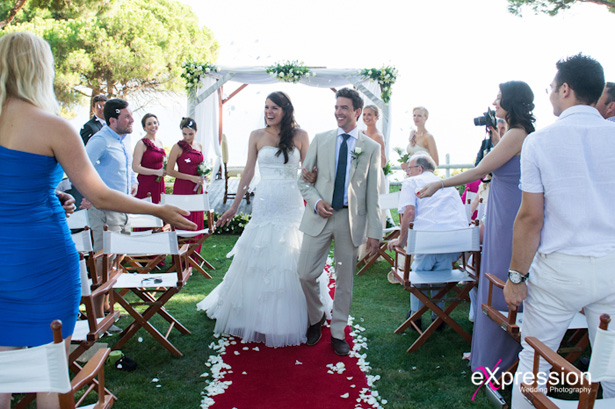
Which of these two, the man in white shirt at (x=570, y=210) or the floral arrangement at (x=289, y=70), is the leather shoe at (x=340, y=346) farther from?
the floral arrangement at (x=289, y=70)

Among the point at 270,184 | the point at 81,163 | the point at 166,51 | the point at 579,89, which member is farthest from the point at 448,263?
the point at 166,51

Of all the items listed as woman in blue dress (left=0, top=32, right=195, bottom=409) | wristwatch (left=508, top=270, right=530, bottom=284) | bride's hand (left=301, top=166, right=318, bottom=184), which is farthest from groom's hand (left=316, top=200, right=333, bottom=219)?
woman in blue dress (left=0, top=32, right=195, bottom=409)

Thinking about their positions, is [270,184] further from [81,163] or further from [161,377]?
[81,163]

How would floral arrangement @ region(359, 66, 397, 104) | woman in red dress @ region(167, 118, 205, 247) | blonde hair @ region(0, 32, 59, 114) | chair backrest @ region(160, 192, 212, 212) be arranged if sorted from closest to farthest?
1. blonde hair @ region(0, 32, 59, 114)
2. chair backrest @ region(160, 192, 212, 212)
3. woman in red dress @ region(167, 118, 205, 247)
4. floral arrangement @ region(359, 66, 397, 104)

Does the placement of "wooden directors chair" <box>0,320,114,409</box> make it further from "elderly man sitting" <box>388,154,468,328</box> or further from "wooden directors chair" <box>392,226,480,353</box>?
"elderly man sitting" <box>388,154,468,328</box>

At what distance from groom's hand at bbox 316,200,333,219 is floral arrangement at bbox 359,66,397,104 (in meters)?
7.19

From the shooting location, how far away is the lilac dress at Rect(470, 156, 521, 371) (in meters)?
3.28

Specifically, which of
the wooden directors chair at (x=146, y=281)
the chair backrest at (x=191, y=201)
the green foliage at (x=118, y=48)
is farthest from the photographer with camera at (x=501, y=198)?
the green foliage at (x=118, y=48)

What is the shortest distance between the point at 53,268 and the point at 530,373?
225cm

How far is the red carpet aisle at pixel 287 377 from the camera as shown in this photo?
129 inches

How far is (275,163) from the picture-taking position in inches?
186

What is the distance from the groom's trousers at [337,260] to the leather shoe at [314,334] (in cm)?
24

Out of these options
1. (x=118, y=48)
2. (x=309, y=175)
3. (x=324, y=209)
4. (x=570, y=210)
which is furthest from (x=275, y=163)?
(x=118, y=48)

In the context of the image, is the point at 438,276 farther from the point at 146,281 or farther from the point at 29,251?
the point at 29,251
